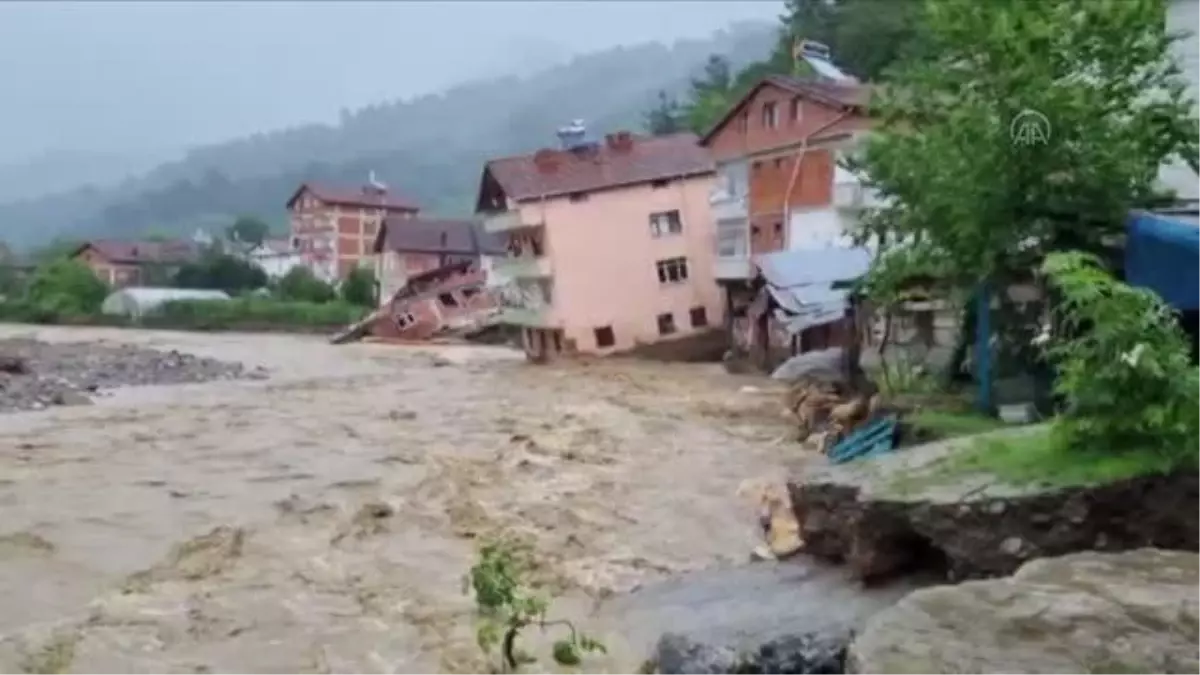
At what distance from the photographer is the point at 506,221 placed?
37750 mm

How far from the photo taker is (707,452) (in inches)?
726

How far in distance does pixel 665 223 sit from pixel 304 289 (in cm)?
2968

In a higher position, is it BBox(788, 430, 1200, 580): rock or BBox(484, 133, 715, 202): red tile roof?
BBox(484, 133, 715, 202): red tile roof

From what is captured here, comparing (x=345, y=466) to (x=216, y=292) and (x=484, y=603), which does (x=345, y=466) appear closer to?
(x=484, y=603)

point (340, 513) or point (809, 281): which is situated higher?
point (809, 281)

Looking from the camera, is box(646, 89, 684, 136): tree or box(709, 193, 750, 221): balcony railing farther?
box(646, 89, 684, 136): tree

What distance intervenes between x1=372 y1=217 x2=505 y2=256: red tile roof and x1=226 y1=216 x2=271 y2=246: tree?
25.2 metres

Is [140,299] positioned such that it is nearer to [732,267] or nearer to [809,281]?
[732,267]

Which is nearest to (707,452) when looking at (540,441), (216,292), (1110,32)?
(540,441)

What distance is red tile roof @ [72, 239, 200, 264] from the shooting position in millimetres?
77250

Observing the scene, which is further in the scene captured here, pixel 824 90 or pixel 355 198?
pixel 355 198

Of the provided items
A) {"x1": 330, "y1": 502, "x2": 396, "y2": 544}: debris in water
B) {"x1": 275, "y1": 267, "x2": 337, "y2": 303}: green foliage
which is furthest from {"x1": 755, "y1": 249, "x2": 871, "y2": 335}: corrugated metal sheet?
{"x1": 275, "y1": 267, "x2": 337, "y2": 303}: green foliage

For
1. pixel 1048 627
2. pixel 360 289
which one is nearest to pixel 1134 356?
pixel 1048 627

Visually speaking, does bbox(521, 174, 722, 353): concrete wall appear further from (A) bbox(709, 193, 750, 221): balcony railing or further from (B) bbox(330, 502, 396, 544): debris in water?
(B) bbox(330, 502, 396, 544): debris in water
